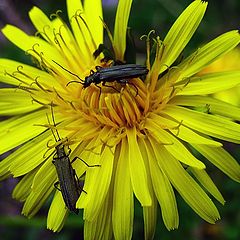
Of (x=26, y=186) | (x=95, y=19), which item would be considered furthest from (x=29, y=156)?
(x=95, y=19)

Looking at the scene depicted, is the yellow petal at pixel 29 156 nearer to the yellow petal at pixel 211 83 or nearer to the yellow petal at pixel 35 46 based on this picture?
the yellow petal at pixel 35 46

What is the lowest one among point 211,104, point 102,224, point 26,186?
point 102,224

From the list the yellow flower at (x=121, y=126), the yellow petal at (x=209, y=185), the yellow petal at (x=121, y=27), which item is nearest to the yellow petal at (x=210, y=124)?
the yellow flower at (x=121, y=126)

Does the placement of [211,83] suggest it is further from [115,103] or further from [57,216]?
[57,216]

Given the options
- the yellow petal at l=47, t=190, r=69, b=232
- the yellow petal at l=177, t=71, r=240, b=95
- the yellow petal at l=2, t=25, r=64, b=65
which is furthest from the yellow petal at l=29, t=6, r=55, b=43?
the yellow petal at l=47, t=190, r=69, b=232

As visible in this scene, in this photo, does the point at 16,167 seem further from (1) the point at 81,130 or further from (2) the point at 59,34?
(2) the point at 59,34

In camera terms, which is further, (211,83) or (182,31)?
(182,31)

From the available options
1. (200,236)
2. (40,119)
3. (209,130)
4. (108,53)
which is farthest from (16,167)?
(200,236)

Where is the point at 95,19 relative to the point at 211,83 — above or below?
above
